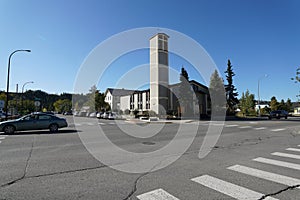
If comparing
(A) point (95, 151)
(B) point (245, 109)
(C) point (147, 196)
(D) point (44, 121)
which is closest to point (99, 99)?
A: (B) point (245, 109)

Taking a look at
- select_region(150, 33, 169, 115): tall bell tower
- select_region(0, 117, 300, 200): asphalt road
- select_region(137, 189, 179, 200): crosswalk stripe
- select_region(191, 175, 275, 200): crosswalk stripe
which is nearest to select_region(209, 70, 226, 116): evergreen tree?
select_region(150, 33, 169, 115): tall bell tower

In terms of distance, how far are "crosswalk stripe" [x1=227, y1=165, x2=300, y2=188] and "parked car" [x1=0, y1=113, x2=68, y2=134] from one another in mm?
14382

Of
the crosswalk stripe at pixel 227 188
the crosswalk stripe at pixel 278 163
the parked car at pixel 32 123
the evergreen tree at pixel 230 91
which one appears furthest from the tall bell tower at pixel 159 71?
the crosswalk stripe at pixel 227 188

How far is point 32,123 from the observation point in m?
15.4

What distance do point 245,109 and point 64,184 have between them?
5810 cm

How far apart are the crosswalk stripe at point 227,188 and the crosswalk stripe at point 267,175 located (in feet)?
3.57

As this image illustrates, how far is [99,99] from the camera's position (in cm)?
6812

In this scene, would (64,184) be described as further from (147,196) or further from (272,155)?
(272,155)

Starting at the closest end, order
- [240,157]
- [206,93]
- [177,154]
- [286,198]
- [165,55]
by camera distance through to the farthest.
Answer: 1. [286,198]
2. [240,157]
3. [177,154]
4. [165,55]
5. [206,93]

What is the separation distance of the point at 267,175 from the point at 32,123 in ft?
51.2

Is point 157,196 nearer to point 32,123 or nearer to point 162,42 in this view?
point 32,123

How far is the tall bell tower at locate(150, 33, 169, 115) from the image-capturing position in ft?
141

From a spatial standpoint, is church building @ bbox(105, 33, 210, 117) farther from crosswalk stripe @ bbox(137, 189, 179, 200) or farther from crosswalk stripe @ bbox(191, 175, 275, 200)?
crosswalk stripe @ bbox(137, 189, 179, 200)

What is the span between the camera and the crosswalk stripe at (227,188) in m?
4.03
